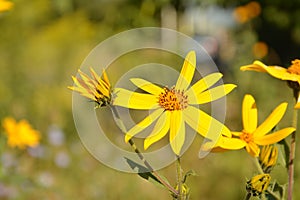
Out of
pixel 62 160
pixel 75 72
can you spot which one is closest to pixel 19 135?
pixel 62 160

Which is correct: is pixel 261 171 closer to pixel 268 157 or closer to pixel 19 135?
pixel 268 157

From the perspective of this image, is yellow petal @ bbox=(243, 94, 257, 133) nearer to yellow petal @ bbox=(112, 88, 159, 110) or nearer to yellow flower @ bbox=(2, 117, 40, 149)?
yellow petal @ bbox=(112, 88, 159, 110)

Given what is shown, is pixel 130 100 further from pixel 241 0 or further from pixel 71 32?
pixel 71 32

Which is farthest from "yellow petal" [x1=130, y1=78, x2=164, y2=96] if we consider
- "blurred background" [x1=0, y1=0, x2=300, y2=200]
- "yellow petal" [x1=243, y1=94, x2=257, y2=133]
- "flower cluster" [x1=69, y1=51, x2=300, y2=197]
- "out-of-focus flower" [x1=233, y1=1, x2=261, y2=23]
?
"out-of-focus flower" [x1=233, y1=1, x2=261, y2=23]

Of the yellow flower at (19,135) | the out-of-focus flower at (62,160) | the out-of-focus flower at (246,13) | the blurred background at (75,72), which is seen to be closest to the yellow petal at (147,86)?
the blurred background at (75,72)

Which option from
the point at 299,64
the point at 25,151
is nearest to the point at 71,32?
the point at 25,151

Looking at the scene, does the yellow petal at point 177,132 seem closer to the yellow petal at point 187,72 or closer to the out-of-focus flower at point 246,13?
the yellow petal at point 187,72
